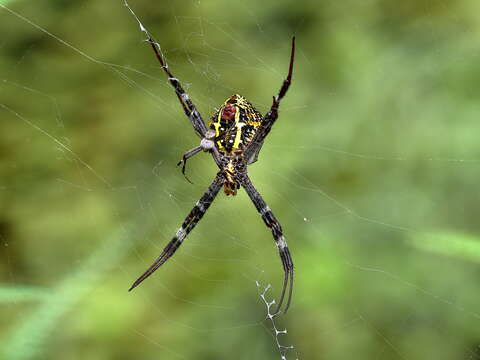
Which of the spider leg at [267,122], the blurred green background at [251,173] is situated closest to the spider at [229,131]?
the spider leg at [267,122]

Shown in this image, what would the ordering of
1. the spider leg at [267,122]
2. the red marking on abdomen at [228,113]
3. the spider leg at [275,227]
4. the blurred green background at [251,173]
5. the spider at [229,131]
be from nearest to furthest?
the spider leg at [267,122] < the spider at [229,131] < the red marking on abdomen at [228,113] < the spider leg at [275,227] < the blurred green background at [251,173]

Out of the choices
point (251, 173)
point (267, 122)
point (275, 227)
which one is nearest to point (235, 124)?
point (267, 122)

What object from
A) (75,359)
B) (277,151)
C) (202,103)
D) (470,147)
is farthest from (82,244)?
(470,147)

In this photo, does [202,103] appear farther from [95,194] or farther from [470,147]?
[470,147]

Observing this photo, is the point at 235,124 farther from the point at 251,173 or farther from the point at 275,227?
the point at 251,173

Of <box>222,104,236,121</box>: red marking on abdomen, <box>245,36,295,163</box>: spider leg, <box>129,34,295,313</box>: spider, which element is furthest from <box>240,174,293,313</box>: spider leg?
<box>222,104,236,121</box>: red marking on abdomen

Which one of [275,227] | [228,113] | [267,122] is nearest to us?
[267,122]

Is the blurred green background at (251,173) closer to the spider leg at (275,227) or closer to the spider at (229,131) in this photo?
the spider leg at (275,227)

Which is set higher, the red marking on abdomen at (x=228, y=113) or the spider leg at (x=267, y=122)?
the red marking on abdomen at (x=228, y=113)

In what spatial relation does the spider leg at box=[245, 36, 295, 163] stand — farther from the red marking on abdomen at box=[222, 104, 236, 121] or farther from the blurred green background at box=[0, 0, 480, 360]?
the blurred green background at box=[0, 0, 480, 360]
